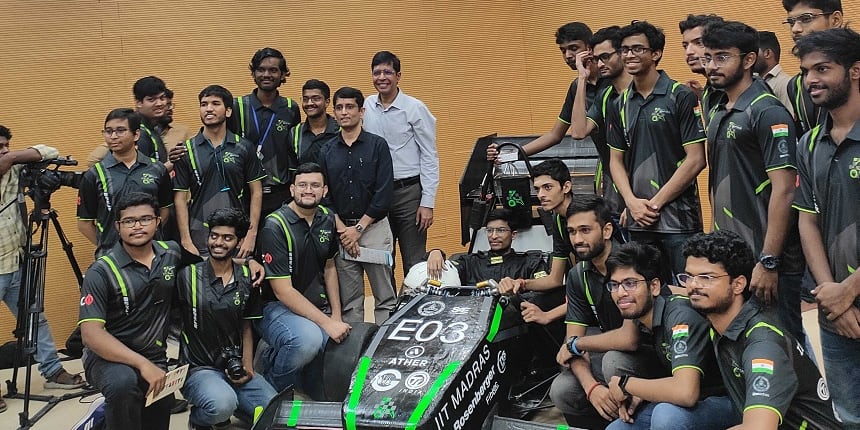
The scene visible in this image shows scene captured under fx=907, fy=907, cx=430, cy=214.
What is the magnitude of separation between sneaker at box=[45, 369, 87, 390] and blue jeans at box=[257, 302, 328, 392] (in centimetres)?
144

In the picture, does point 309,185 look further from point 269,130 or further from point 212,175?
point 269,130

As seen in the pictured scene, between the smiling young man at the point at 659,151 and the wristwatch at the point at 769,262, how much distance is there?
0.81 meters

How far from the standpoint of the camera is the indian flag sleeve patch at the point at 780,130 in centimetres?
347

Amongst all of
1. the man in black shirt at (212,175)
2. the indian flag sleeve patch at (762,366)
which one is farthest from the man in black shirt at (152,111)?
the indian flag sleeve patch at (762,366)

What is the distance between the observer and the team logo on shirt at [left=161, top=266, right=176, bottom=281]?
428 cm

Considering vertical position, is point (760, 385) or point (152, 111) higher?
point (152, 111)

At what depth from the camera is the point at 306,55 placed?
743 cm

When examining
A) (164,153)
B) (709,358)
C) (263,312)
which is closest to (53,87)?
(164,153)

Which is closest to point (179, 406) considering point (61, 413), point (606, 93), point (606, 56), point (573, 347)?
point (61, 413)

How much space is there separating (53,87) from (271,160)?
2.10m

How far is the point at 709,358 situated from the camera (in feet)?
11.4

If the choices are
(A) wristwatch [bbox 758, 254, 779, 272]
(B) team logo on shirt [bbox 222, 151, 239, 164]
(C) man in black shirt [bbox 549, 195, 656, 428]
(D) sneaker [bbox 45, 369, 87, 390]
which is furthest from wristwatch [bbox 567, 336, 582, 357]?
(D) sneaker [bbox 45, 369, 87, 390]

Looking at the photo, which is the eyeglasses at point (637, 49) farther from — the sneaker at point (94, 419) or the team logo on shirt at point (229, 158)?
the sneaker at point (94, 419)

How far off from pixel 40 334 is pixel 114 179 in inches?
44.3
